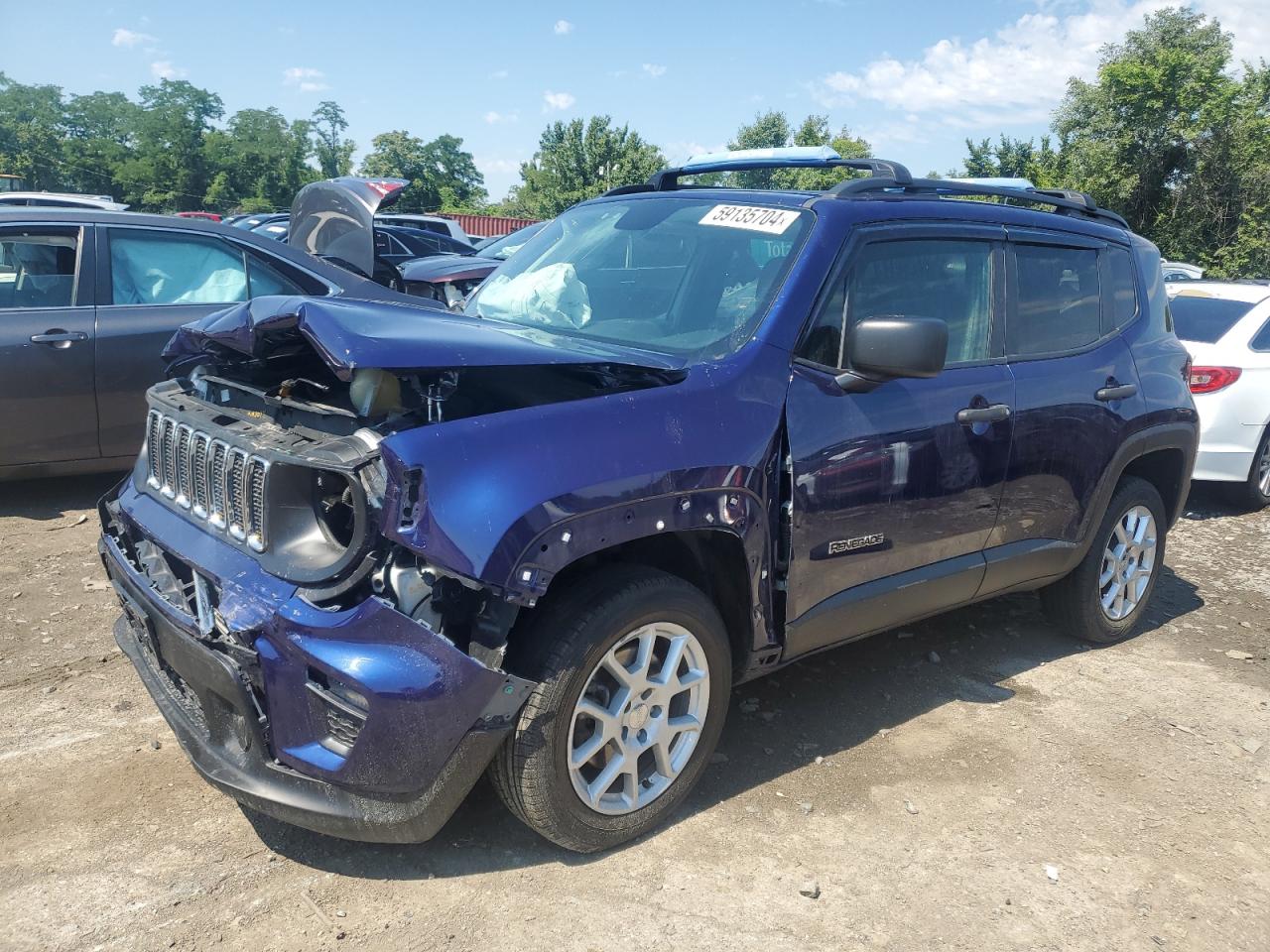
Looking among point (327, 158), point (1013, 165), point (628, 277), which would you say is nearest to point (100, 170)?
point (327, 158)

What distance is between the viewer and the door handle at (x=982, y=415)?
11.5 feet

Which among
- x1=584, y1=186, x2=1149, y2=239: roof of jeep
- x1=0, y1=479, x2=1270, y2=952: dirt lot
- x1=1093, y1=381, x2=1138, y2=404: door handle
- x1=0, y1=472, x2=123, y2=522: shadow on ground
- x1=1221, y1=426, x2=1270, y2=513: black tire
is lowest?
x1=0, y1=479, x2=1270, y2=952: dirt lot

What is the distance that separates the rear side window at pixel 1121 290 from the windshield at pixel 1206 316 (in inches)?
122

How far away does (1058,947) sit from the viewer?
2635 millimetres

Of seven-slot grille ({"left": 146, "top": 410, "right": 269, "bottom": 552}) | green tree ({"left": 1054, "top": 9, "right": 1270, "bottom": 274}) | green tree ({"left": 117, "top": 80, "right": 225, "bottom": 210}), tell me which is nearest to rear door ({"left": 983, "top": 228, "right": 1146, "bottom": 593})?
seven-slot grille ({"left": 146, "top": 410, "right": 269, "bottom": 552})

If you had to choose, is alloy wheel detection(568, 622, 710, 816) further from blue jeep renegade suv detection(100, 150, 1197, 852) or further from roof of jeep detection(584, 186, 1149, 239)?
roof of jeep detection(584, 186, 1149, 239)

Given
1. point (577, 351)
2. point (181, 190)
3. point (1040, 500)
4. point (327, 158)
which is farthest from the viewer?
point (327, 158)

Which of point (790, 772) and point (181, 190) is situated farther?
point (181, 190)

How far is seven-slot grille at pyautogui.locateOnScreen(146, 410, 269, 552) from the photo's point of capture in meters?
2.53

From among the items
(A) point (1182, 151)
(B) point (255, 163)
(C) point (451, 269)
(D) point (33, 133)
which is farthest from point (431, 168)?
(C) point (451, 269)

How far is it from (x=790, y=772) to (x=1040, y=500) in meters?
1.54

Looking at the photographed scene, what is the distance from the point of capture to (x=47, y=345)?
17.7 ft

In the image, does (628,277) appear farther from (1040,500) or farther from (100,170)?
(100,170)

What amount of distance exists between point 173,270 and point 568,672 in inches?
179
